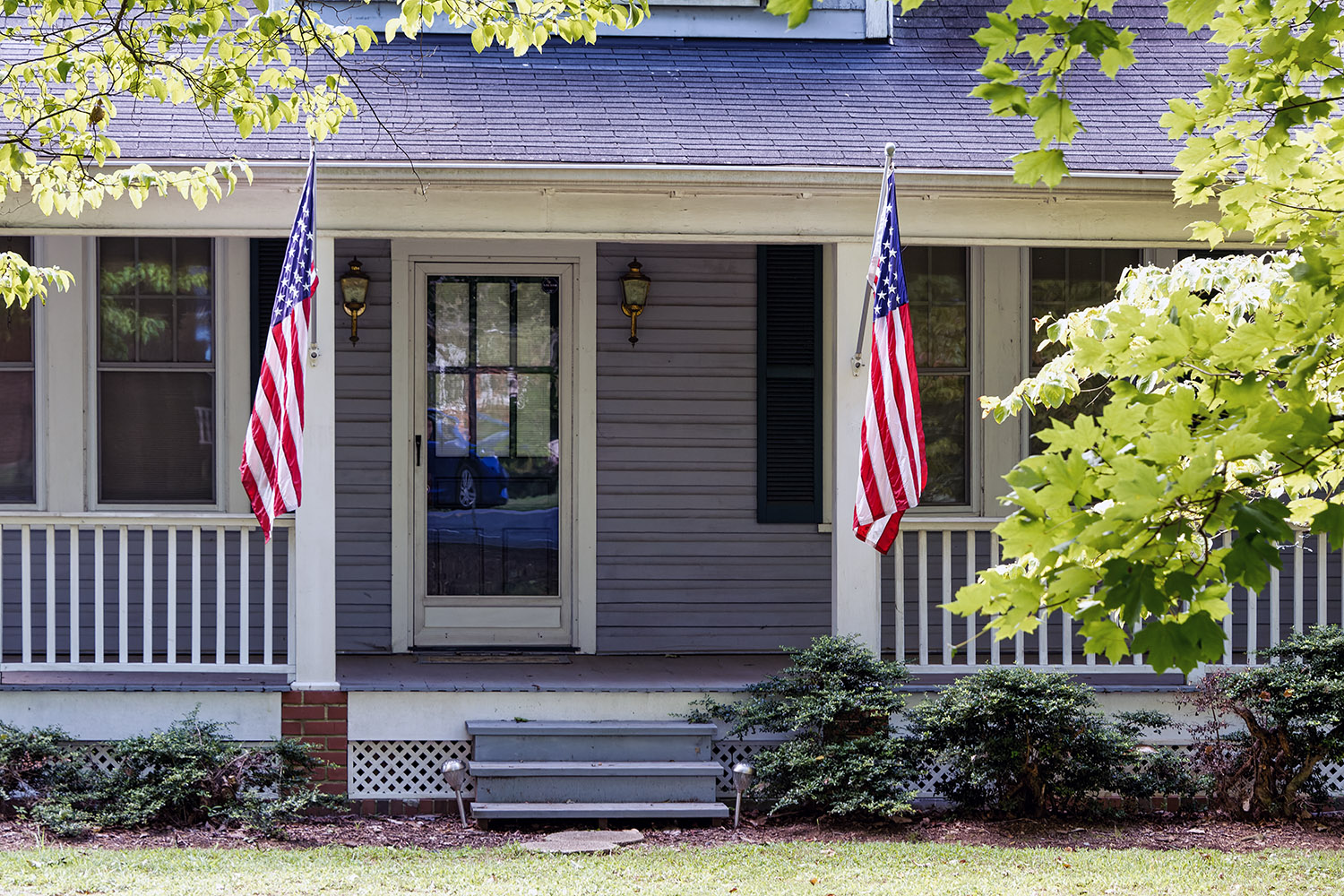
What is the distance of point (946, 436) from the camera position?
843cm

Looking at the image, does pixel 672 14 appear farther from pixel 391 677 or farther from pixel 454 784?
pixel 454 784

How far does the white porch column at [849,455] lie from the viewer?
676cm

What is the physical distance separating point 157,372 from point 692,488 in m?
3.34

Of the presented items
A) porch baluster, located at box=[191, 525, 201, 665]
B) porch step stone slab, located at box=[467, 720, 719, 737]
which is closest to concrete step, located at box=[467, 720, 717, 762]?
porch step stone slab, located at box=[467, 720, 719, 737]

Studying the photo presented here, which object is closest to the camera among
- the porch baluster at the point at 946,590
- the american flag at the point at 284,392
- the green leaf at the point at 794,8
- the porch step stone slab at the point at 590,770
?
the green leaf at the point at 794,8

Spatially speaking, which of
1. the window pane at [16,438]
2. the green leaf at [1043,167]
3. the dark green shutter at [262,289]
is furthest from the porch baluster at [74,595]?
the green leaf at [1043,167]

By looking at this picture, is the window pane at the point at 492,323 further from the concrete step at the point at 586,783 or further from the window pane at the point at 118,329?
→ the concrete step at the point at 586,783

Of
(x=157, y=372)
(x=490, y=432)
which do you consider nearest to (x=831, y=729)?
(x=490, y=432)

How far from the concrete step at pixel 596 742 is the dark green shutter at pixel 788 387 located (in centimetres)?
204

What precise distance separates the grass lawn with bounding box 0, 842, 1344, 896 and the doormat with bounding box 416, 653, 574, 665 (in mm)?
2051

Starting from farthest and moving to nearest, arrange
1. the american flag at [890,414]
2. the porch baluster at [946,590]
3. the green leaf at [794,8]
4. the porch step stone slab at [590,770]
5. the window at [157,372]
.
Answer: the window at [157,372], the porch baluster at [946,590], the porch step stone slab at [590,770], the american flag at [890,414], the green leaf at [794,8]

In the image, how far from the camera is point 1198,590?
8.27ft

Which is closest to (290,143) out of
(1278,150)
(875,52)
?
(875,52)

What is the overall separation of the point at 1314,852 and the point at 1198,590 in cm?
408
